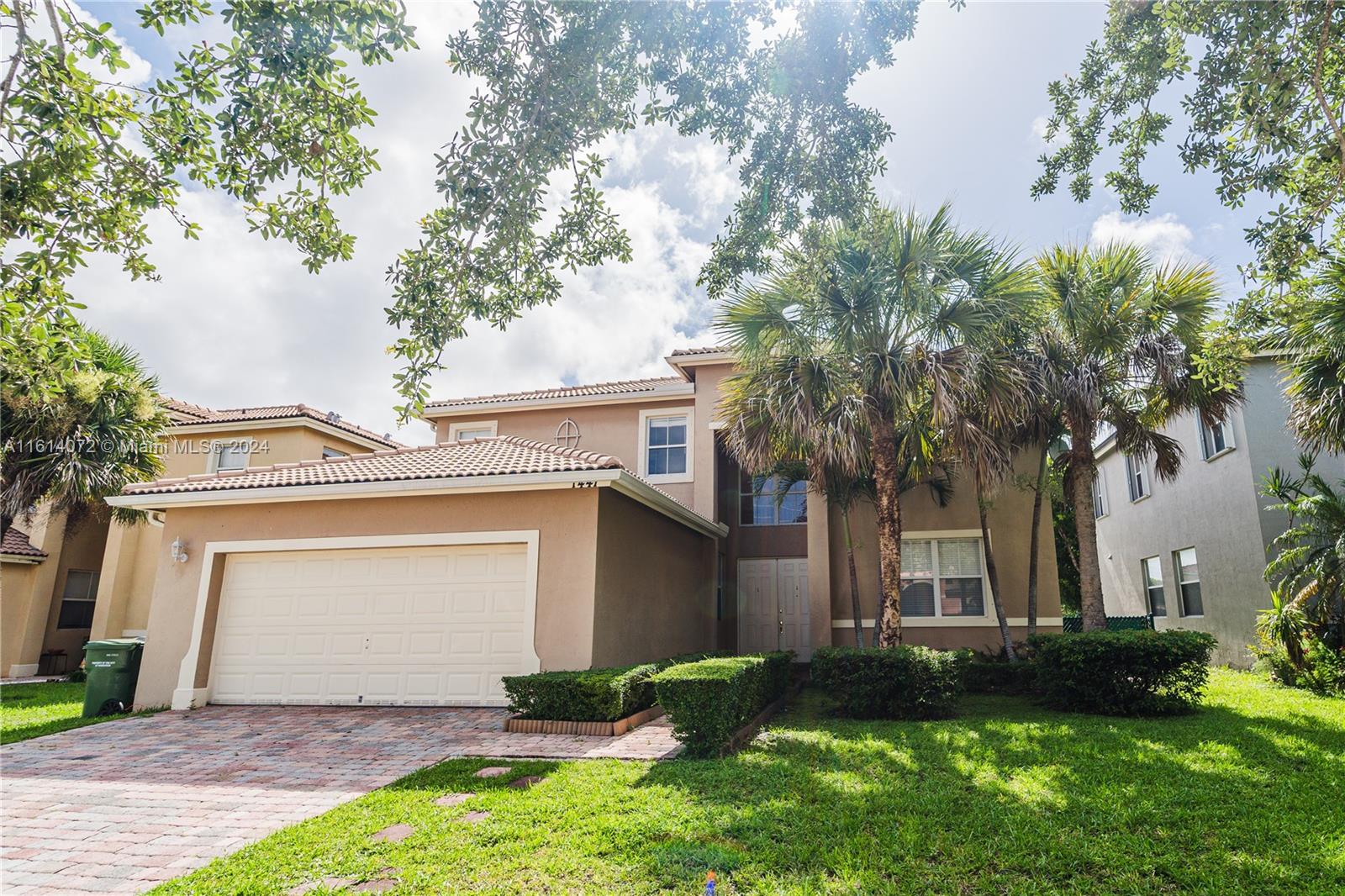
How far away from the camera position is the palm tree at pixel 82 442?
15.2 m

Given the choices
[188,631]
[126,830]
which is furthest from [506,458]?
[126,830]

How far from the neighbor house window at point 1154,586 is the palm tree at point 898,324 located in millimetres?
13074

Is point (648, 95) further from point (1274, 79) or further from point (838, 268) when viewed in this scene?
point (838, 268)

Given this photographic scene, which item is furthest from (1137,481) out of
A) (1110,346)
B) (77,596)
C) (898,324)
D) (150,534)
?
(77,596)

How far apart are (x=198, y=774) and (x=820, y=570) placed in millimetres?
10662

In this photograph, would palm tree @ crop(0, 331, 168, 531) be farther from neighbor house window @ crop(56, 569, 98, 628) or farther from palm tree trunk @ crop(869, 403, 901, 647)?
palm tree trunk @ crop(869, 403, 901, 647)

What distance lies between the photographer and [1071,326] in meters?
12.2

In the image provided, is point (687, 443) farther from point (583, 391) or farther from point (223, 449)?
point (223, 449)

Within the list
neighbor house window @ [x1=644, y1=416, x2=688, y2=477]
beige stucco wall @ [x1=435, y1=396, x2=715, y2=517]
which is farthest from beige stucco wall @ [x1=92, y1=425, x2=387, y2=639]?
neighbor house window @ [x1=644, y1=416, x2=688, y2=477]

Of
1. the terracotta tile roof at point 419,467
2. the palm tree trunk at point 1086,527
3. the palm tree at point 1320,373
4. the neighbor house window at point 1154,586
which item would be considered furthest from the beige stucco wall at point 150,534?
the neighbor house window at point 1154,586

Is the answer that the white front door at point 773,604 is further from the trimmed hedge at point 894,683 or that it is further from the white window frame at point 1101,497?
the white window frame at point 1101,497

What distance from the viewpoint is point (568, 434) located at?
1761 cm

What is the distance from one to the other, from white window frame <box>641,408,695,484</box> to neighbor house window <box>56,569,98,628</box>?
15.8 m

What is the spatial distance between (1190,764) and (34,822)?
401 inches
